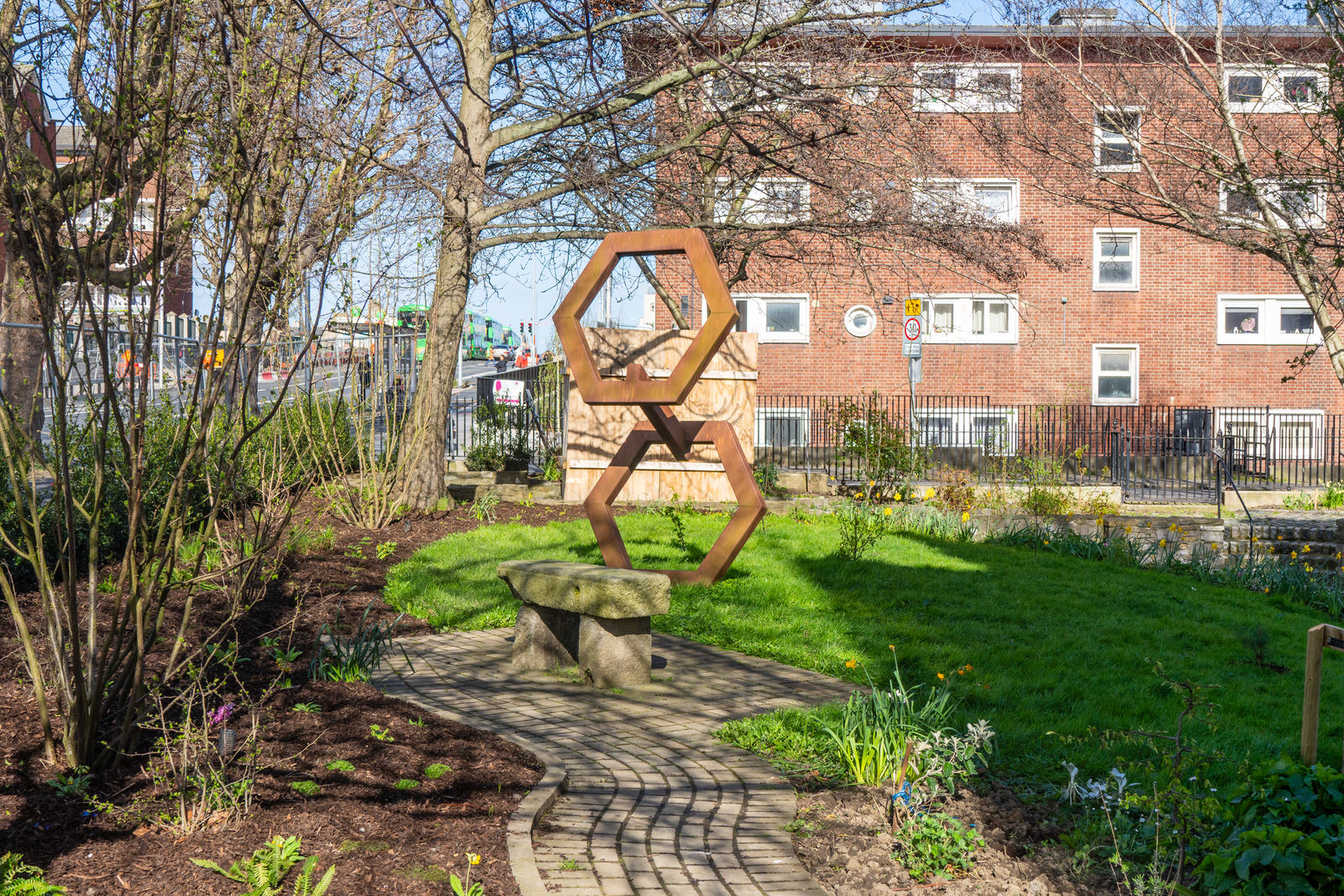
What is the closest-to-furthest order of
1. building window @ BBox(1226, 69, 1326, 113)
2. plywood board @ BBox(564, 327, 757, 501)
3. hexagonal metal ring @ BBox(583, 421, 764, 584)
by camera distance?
hexagonal metal ring @ BBox(583, 421, 764, 584) → building window @ BBox(1226, 69, 1326, 113) → plywood board @ BBox(564, 327, 757, 501)

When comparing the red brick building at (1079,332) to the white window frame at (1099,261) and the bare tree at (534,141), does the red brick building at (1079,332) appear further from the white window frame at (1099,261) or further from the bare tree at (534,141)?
the bare tree at (534,141)

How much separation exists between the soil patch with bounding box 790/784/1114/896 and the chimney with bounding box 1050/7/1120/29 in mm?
11155

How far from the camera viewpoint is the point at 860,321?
25156 mm

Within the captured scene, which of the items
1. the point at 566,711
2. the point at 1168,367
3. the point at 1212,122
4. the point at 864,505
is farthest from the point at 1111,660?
the point at 1168,367

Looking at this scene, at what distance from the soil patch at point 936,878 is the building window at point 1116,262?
908 inches

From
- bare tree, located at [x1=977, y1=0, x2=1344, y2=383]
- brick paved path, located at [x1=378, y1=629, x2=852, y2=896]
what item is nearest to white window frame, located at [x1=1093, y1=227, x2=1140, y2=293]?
bare tree, located at [x1=977, y1=0, x2=1344, y2=383]

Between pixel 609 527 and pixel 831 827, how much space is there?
472cm

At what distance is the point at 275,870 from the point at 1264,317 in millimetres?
26954

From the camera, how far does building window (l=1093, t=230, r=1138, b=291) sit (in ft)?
82.9

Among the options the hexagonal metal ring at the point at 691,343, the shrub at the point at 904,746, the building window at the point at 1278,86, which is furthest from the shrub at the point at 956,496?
the shrub at the point at 904,746

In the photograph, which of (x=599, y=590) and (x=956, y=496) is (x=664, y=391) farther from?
(x=956, y=496)

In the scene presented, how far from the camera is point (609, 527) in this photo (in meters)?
8.76

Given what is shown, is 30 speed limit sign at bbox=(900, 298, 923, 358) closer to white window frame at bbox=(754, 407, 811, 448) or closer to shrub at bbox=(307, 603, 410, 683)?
white window frame at bbox=(754, 407, 811, 448)

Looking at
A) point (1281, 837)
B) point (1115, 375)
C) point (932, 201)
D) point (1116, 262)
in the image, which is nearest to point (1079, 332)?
point (1115, 375)
